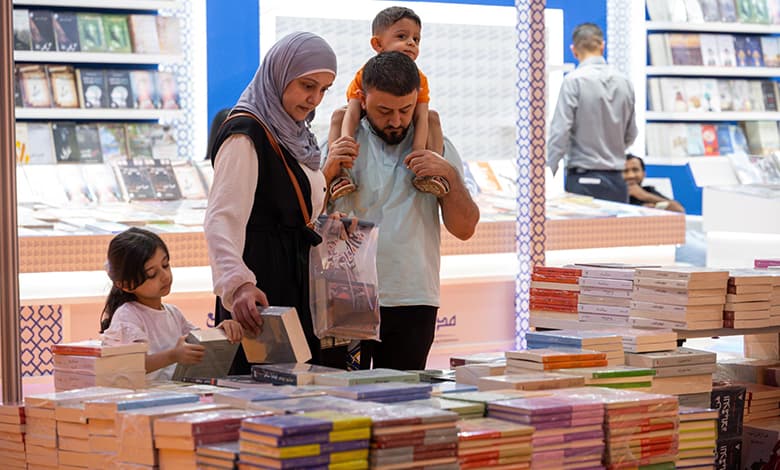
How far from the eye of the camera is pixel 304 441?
6.47ft

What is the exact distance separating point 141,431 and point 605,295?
1.78 metres

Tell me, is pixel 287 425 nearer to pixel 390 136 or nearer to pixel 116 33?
pixel 390 136

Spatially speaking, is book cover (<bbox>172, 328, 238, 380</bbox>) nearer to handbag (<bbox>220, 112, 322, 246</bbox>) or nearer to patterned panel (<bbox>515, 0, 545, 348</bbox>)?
handbag (<bbox>220, 112, 322, 246</bbox>)

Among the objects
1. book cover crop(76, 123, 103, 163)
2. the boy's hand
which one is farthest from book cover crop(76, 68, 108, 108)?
the boy's hand

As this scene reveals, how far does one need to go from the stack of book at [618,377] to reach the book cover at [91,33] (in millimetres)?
4680

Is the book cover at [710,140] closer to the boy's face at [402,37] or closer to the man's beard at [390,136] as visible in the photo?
the boy's face at [402,37]

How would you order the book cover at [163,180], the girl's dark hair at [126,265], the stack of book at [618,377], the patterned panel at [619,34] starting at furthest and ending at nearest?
1. the patterned panel at [619,34]
2. the book cover at [163,180]
3. the girl's dark hair at [126,265]
4. the stack of book at [618,377]

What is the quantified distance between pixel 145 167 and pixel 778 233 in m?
3.96

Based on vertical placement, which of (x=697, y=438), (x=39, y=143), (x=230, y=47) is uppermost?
(x=230, y=47)

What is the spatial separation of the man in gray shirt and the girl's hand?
4920 millimetres

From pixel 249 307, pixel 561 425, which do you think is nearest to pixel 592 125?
pixel 249 307

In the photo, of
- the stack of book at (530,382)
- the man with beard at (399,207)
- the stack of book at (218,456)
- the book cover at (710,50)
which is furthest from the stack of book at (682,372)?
the book cover at (710,50)

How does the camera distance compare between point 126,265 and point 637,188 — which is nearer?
point 126,265

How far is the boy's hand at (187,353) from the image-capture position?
113 inches
